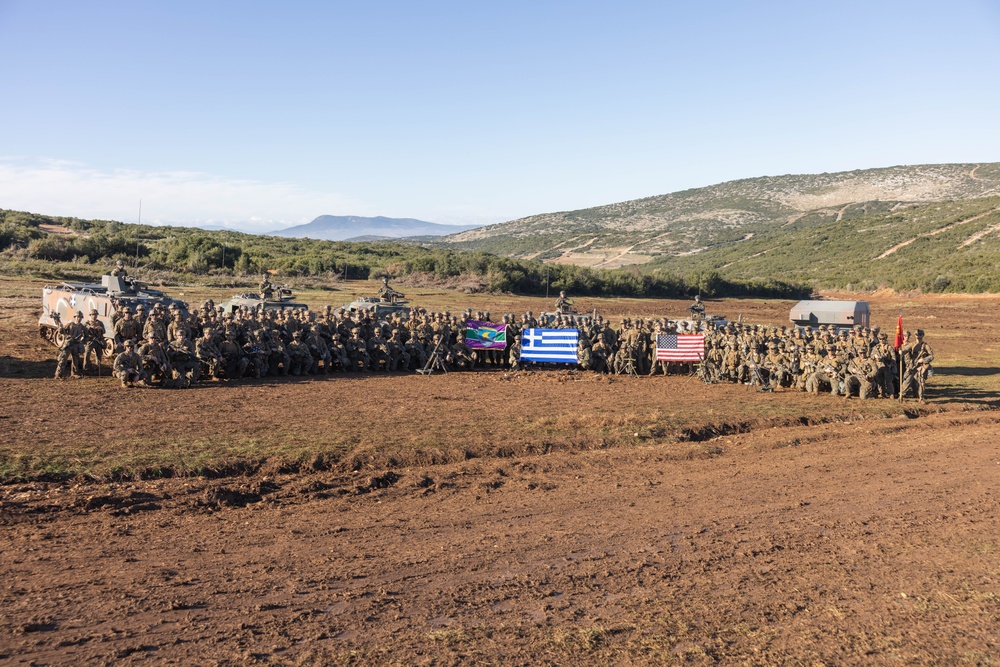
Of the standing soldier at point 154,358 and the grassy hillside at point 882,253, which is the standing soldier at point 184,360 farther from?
the grassy hillside at point 882,253

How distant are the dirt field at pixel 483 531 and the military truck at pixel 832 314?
777cm

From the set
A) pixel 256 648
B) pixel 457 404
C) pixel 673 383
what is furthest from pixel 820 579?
pixel 673 383

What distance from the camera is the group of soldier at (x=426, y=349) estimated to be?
18219 millimetres

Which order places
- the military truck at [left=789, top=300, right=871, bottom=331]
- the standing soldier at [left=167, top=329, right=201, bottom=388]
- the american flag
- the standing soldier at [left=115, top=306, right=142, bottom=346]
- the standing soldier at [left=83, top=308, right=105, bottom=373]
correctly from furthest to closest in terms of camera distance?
the military truck at [left=789, top=300, right=871, bottom=331]
the american flag
the standing soldier at [left=115, top=306, right=142, bottom=346]
the standing soldier at [left=83, top=308, right=105, bottom=373]
the standing soldier at [left=167, top=329, right=201, bottom=388]

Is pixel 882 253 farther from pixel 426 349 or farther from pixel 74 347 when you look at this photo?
Result: pixel 74 347

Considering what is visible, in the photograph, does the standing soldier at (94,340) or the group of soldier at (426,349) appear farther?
the standing soldier at (94,340)

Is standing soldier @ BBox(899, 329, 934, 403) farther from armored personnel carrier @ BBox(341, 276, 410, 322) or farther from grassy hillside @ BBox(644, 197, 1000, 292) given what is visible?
grassy hillside @ BBox(644, 197, 1000, 292)

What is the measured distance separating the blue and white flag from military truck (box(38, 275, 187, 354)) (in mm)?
9145

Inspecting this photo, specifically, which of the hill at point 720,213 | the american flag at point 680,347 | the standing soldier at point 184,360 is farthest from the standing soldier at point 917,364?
the hill at point 720,213

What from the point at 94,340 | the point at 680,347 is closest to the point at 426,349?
the point at 680,347

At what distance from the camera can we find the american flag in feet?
73.4

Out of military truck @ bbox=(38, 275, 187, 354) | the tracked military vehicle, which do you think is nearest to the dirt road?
military truck @ bbox=(38, 275, 187, 354)

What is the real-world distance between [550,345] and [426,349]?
3504 mm

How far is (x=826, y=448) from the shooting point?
1418 cm
